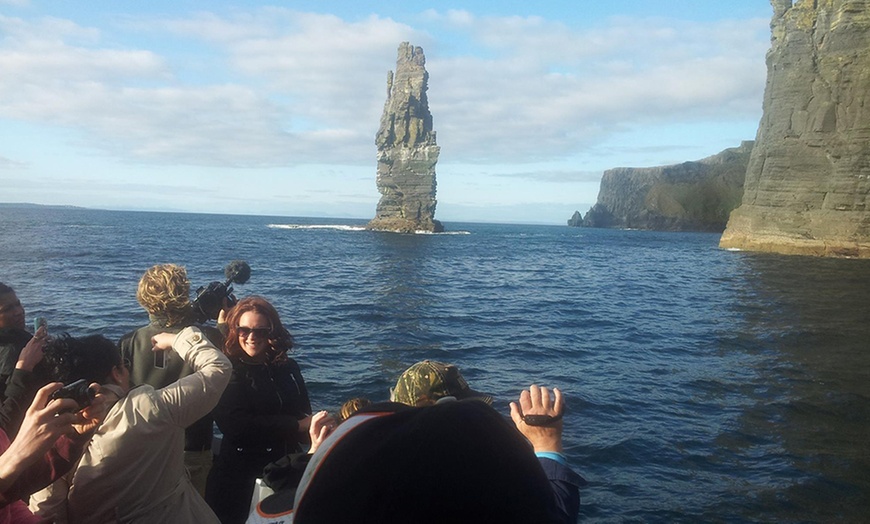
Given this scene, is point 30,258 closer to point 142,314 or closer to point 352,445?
point 142,314

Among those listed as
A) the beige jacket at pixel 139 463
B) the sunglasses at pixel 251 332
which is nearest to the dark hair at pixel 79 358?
the beige jacket at pixel 139 463

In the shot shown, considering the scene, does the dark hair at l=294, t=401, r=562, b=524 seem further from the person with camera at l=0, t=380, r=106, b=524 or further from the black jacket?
the black jacket

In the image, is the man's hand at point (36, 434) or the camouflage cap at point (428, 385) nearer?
the man's hand at point (36, 434)

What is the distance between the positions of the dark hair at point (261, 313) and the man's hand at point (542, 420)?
6.48ft

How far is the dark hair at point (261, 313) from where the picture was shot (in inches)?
143

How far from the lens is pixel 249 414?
3609mm

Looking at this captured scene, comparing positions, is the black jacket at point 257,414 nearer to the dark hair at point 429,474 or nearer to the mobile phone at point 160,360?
the mobile phone at point 160,360

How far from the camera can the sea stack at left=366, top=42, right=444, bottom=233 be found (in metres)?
85.2

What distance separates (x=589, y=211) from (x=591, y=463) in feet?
556

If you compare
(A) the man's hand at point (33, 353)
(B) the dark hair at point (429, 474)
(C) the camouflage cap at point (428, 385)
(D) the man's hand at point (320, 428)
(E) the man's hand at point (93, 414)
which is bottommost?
(D) the man's hand at point (320, 428)

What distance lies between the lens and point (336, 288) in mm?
25734

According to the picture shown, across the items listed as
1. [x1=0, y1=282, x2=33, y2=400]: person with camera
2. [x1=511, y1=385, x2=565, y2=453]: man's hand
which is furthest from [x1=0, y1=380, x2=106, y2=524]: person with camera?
[x1=511, y1=385, x2=565, y2=453]: man's hand

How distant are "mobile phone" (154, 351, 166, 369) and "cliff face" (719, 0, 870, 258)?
4857 cm

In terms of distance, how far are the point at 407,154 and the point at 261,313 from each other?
279ft
